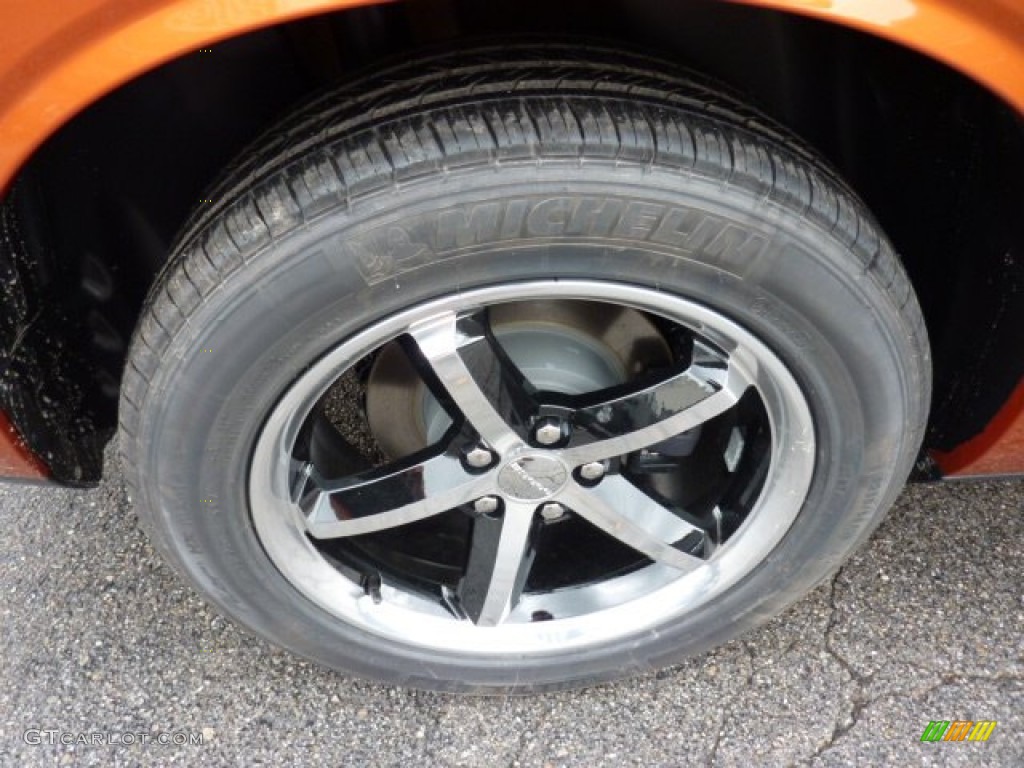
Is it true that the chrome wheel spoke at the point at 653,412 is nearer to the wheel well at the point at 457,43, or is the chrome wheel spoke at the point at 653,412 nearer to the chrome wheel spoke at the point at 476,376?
the chrome wheel spoke at the point at 476,376

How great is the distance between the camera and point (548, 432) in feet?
4.97

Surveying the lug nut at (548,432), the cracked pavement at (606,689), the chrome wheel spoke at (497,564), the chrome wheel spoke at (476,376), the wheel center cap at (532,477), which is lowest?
the cracked pavement at (606,689)

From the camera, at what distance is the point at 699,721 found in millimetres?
1821

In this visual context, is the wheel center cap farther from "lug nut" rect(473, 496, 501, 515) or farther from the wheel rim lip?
the wheel rim lip

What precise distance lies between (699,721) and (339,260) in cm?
118

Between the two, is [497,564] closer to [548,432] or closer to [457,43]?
[548,432]

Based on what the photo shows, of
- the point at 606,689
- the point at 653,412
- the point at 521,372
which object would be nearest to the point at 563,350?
the point at 521,372

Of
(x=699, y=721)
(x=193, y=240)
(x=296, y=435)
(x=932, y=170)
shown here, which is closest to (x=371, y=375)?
(x=296, y=435)

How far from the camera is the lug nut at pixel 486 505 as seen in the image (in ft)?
5.22

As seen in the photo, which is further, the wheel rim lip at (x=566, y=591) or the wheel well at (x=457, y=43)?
the wheel well at (x=457, y=43)

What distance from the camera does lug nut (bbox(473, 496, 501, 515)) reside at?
5.22 ft

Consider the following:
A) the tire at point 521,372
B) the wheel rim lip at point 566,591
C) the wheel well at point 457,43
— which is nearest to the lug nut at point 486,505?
the tire at point 521,372

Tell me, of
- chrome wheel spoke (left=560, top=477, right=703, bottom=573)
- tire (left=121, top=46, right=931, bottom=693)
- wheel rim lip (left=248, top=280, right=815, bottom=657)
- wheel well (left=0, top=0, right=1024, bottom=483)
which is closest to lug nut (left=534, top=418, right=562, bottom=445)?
tire (left=121, top=46, right=931, bottom=693)

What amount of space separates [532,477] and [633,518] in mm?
244
